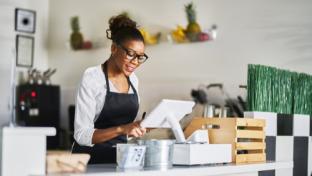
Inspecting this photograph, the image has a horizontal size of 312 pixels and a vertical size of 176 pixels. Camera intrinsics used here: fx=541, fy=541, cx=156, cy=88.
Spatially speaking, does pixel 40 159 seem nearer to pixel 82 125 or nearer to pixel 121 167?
pixel 121 167

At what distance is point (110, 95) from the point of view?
2.73 meters

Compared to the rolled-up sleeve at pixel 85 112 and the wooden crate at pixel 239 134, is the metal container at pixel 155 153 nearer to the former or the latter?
the rolled-up sleeve at pixel 85 112

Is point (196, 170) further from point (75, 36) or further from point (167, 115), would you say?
point (75, 36)

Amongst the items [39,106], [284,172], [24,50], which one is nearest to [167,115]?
[284,172]

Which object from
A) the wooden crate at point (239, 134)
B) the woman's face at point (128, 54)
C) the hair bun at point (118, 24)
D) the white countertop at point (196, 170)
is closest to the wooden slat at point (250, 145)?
the wooden crate at point (239, 134)

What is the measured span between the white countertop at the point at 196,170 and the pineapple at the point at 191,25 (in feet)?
9.34

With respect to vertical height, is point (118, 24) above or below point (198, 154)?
above

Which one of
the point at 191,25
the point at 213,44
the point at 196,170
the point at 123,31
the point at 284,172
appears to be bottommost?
the point at 284,172

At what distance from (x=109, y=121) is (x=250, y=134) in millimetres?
734

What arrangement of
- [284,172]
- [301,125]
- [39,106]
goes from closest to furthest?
[284,172], [301,125], [39,106]

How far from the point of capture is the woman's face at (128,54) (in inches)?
103

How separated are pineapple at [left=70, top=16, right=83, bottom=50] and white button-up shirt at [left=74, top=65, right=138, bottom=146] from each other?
4.13m

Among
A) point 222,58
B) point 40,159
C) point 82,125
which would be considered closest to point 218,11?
point 222,58

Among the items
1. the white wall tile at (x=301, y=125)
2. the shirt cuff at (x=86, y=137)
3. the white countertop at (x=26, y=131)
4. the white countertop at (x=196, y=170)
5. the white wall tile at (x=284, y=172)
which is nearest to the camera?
the white countertop at (x=26, y=131)
